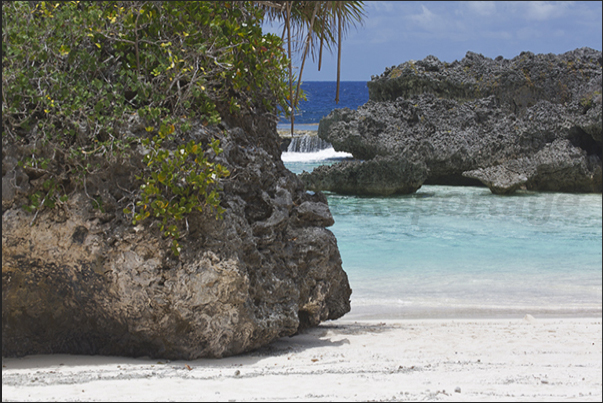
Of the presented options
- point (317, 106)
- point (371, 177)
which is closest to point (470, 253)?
point (371, 177)

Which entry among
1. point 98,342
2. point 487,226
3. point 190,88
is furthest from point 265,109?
point 487,226

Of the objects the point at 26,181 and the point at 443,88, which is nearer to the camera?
the point at 26,181

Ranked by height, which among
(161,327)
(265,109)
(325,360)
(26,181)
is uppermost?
(265,109)

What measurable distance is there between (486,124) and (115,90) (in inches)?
551

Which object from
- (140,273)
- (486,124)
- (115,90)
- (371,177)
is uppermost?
(486,124)

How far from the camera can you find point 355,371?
319 cm

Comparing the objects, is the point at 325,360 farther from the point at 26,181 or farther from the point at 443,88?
the point at 443,88

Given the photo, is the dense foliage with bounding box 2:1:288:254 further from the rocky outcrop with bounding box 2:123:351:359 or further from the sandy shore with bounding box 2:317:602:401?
the sandy shore with bounding box 2:317:602:401

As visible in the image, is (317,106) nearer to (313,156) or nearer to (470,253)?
(313,156)

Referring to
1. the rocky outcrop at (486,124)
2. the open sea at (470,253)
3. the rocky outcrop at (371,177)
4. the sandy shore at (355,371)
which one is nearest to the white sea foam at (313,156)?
the rocky outcrop at (486,124)

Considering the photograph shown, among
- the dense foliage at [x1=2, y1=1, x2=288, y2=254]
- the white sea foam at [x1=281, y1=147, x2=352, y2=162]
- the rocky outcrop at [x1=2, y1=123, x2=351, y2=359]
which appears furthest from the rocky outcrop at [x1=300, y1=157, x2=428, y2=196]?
the dense foliage at [x1=2, y1=1, x2=288, y2=254]

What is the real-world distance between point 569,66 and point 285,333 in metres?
14.8

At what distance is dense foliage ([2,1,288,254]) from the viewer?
10.7 feet

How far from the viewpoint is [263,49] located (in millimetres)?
3846
